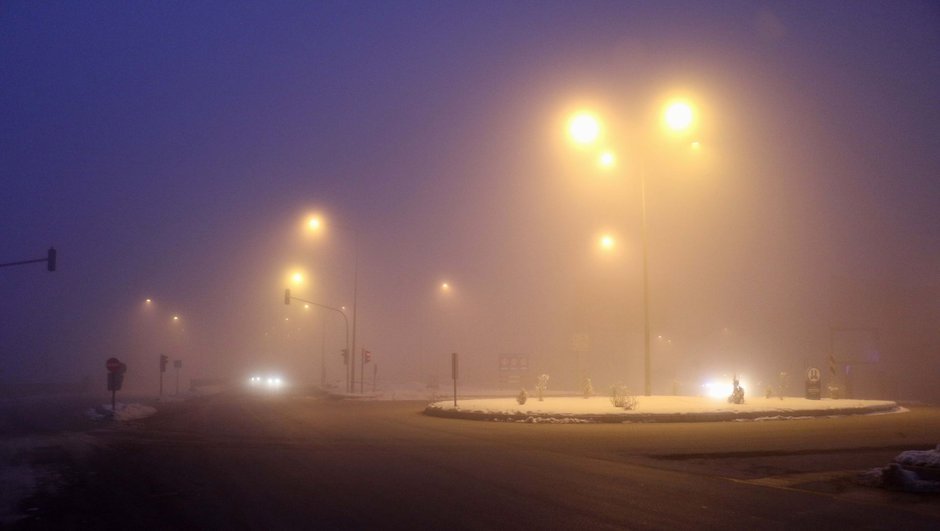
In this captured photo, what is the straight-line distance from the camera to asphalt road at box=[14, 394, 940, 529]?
920cm

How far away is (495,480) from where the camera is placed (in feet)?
39.8

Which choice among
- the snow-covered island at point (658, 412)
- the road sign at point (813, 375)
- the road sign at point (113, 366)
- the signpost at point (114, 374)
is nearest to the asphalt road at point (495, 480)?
the snow-covered island at point (658, 412)

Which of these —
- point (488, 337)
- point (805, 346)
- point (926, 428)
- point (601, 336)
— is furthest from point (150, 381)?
point (926, 428)

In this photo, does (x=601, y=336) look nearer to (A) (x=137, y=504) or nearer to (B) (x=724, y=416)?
(B) (x=724, y=416)

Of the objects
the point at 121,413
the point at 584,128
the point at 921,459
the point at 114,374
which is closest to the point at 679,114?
the point at 584,128

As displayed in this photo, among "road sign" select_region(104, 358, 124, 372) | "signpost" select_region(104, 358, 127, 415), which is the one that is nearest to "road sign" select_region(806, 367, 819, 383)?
"signpost" select_region(104, 358, 127, 415)

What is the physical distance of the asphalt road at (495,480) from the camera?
920cm

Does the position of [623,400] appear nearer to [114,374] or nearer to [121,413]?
[121,413]

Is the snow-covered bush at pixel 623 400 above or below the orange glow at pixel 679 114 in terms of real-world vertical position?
below

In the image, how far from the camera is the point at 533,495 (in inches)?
421

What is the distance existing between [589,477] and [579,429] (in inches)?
389

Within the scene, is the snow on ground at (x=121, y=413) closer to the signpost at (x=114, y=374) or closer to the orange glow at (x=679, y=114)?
the signpost at (x=114, y=374)

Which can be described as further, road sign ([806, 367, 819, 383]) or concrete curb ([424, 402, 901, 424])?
road sign ([806, 367, 819, 383])

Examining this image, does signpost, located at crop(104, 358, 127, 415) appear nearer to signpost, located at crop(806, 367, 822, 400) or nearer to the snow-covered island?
the snow-covered island
